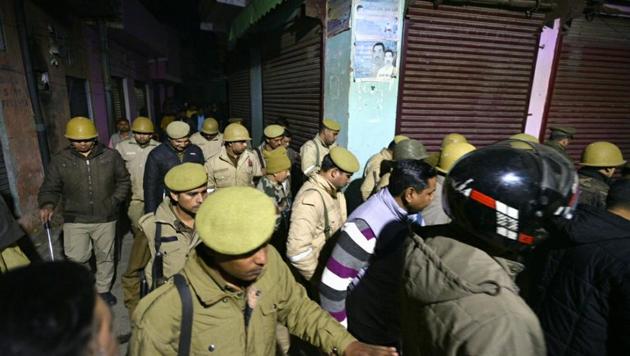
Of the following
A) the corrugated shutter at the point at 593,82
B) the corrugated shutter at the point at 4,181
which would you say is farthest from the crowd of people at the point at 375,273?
the corrugated shutter at the point at 593,82

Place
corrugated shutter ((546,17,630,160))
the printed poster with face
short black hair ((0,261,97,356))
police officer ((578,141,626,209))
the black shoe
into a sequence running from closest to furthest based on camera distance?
short black hair ((0,261,97,356)) → police officer ((578,141,626,209)) → the black shoe → the printed poster with face → corrugated shutter ((546,17,630,160))

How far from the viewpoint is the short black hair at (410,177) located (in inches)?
94.8

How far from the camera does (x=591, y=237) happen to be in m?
1.87

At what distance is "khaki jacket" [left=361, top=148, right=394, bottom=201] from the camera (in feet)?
16.0

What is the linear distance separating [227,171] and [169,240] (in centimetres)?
258

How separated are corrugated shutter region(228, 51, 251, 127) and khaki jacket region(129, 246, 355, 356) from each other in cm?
1044

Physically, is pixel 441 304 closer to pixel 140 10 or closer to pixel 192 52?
pixel 140 10

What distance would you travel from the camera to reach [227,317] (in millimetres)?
1614

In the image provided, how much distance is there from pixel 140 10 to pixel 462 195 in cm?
1454

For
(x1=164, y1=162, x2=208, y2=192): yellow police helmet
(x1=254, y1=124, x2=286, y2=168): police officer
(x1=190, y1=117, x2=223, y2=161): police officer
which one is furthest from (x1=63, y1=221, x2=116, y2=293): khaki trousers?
(x1=190, y1=117, x2=223, y2=161): police officer

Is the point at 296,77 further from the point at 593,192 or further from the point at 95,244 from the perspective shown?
the point at 593,192

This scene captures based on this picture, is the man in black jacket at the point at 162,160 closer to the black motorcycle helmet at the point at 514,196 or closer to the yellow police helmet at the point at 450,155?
the yellow police helmet at the point at 450,155

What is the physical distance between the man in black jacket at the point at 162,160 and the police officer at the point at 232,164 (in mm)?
357

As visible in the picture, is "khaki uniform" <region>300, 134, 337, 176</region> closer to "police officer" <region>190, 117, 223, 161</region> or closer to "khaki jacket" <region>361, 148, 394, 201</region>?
"khaki jacket" <region>361, 148, 394, 201</region>
